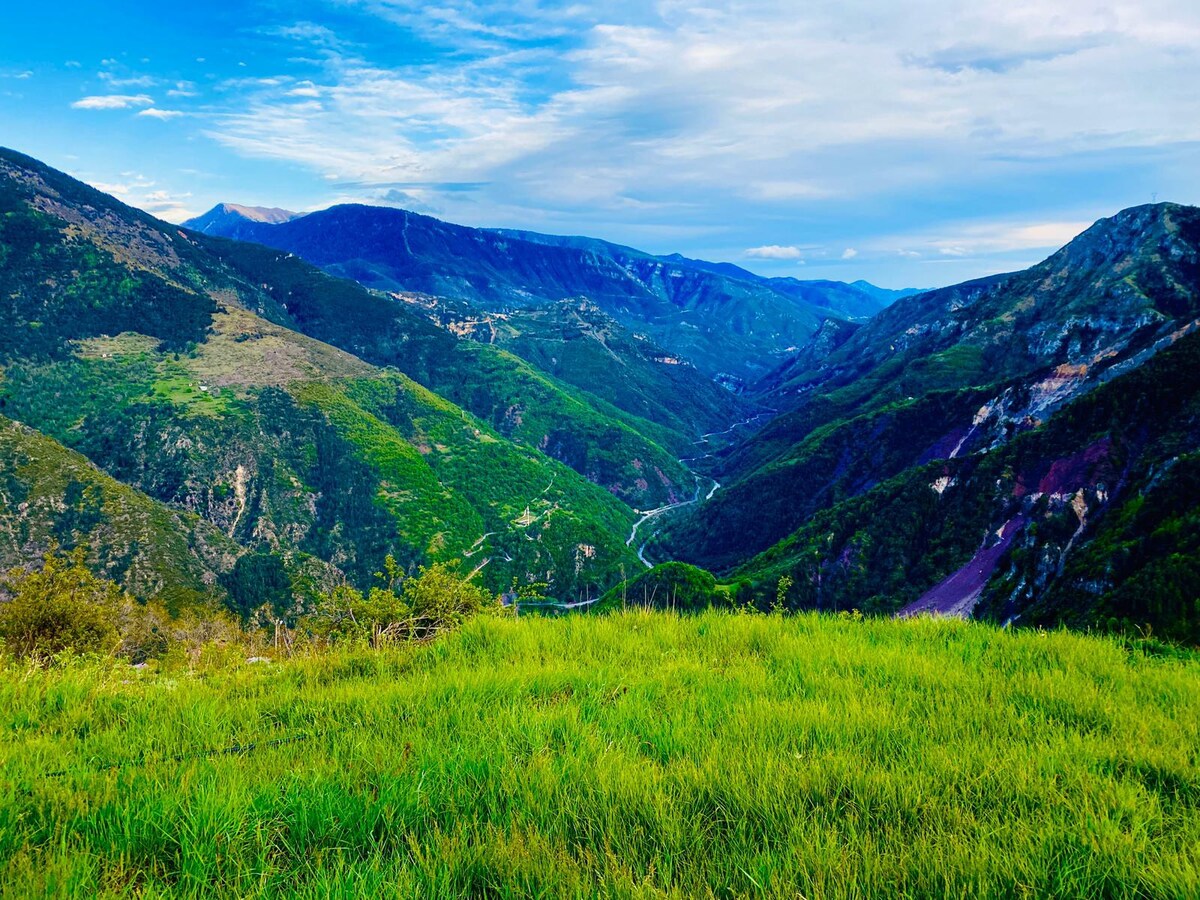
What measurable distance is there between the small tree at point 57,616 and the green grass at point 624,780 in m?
5.28

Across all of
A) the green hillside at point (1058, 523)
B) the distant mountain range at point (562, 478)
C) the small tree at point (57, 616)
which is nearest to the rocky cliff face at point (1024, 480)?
the green hillside at point (1058, 523)

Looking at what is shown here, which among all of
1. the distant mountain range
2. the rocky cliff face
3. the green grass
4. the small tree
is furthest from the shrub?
the distant mountain range

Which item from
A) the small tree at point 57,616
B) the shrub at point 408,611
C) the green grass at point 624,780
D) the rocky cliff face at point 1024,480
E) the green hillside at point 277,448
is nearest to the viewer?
the green grass at point 624,780

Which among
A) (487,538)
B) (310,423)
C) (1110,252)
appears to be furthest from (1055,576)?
(1110,252)

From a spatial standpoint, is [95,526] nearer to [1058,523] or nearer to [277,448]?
[277,448]

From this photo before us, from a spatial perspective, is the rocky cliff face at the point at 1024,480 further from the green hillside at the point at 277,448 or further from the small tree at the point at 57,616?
the green hillside at the point at 277,448

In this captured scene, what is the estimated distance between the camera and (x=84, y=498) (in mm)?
99438

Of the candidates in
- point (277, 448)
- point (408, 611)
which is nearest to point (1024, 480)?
point (408, 611)

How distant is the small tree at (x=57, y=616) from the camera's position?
33.1 ft

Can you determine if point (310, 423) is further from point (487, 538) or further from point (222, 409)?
point (487, 538)

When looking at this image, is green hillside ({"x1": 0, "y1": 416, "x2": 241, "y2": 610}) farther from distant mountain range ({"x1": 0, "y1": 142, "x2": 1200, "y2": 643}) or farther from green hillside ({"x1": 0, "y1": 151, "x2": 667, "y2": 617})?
green hillside ({"x1": 0, "y1": 151, "x2": 667, "y2": 617})

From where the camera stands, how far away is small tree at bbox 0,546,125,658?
1008cm

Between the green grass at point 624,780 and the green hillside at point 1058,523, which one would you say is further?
the green hillside at point 1058,523

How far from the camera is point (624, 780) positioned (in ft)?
12.2
